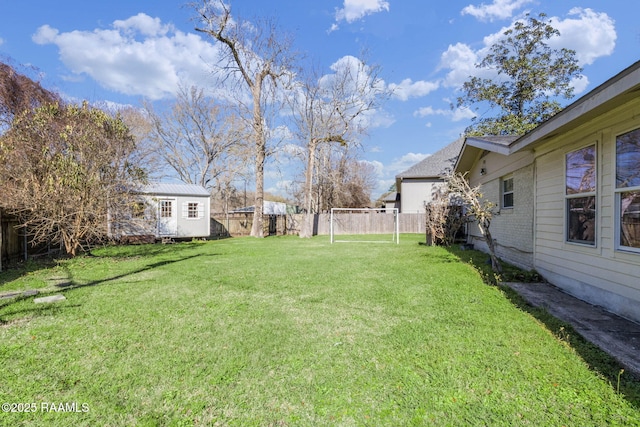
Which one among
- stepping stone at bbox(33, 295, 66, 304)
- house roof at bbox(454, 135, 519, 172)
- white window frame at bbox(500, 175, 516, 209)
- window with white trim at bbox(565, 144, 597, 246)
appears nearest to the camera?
window with white trim at bbox(565, 144, 597, 246)

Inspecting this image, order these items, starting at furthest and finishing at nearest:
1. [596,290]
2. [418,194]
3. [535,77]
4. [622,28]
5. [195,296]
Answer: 1. [418,194]
2. [535,77]
3. [622,28]
4. [195,296]
5. [596,290]

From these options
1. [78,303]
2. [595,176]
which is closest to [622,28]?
[595,176]

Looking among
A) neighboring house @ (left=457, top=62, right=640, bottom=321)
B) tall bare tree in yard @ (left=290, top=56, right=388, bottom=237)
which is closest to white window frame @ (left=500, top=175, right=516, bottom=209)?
neighboring house @ (left=457, top=62, right=640, bottom=321)

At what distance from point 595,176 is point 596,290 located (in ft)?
4.97

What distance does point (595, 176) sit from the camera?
4.18 m

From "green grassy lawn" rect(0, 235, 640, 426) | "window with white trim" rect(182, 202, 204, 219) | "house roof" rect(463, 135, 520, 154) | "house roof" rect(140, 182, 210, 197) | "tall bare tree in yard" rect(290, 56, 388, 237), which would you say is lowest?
"green grassy lawn" rect(0, 235, 640, 426)

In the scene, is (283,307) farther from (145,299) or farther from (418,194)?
(418,194)

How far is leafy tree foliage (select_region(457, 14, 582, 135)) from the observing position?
688 inches

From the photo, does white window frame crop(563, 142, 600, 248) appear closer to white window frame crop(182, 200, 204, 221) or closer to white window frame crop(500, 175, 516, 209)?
white window frame crop(500, 175, 516, 209)

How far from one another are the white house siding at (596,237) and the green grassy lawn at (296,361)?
43.5 inches

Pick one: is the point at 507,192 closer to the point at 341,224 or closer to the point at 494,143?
the point at 494,143

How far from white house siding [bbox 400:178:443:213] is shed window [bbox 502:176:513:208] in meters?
11.9

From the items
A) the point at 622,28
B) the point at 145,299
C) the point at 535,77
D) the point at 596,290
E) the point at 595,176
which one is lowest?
the point at 145,299

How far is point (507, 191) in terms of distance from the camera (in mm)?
7922
